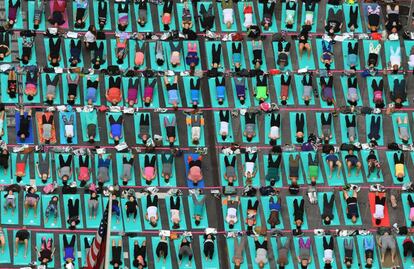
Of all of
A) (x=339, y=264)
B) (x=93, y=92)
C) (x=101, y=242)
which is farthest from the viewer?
(x=93, y=92)

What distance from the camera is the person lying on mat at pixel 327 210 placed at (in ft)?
334

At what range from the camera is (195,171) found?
10325cm

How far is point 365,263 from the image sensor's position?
328ft

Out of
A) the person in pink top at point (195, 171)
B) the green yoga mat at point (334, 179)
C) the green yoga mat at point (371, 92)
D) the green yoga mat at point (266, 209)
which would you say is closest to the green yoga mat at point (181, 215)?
the person in pink top at point (195, 171)

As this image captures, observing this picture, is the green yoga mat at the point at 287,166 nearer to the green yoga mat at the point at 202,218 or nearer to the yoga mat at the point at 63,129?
the green yoga mat at the point at 202,218

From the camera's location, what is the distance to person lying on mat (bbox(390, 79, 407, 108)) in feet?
356

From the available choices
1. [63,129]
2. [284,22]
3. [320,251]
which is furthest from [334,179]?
[63,129]

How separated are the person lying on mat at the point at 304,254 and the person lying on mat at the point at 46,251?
15621 mm

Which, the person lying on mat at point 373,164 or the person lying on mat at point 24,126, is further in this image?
the person lying on mat at point 24,126

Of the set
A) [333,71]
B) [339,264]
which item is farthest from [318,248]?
[333,71]

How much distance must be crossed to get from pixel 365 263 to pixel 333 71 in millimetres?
16278

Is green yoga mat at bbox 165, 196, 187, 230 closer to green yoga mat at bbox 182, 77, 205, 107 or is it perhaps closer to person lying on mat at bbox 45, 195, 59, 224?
person lying on mat at bbox 45, 195, 59, 224

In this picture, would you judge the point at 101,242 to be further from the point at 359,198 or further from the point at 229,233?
the point at 359,198

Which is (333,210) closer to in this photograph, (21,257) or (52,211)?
(52,211)
